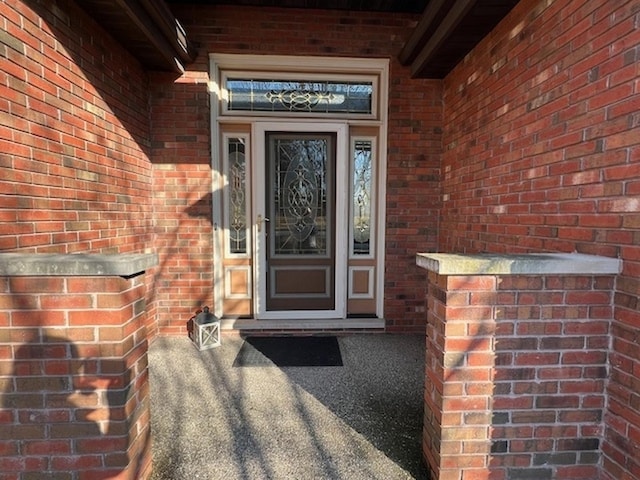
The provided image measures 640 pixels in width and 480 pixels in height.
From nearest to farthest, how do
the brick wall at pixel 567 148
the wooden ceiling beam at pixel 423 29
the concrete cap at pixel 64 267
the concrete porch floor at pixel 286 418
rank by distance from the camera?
the concrete cap at pixel 64 267 < the brick wall at pixel 567 148 < the concrete porch floor at pixel 286 418 < the wooden ceiling beam at pixel 423 29

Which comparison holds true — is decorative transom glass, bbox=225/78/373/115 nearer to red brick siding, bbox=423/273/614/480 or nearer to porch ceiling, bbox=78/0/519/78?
porch ceiling, bbox=78/0/519/78

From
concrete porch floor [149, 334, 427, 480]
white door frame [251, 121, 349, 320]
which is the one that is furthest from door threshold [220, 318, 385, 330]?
concrete porch floor [149, 334, 427, 480]

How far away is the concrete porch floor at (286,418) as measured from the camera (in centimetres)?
172

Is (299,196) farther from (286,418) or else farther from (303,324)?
(286,418)

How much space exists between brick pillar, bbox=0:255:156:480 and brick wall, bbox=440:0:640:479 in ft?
7.05

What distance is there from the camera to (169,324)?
3.43 metres

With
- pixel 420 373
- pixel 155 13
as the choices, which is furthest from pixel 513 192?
pixel 155 13

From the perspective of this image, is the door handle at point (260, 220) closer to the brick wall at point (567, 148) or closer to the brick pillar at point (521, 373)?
the brick wall at point (567, 148)

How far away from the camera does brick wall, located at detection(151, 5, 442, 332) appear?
3.26 m

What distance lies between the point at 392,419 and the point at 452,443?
61cm

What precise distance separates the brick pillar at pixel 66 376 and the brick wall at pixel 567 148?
2148mm

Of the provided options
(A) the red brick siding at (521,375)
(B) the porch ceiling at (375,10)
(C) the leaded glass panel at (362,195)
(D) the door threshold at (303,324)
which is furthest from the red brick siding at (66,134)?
(A) the red brick siding at (521,375)

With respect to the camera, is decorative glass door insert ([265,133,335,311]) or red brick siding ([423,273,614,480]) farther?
decorative glass door insert ([265,133,335,311])

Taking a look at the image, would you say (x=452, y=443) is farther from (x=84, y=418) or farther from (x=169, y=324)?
(x=169, y=324)
